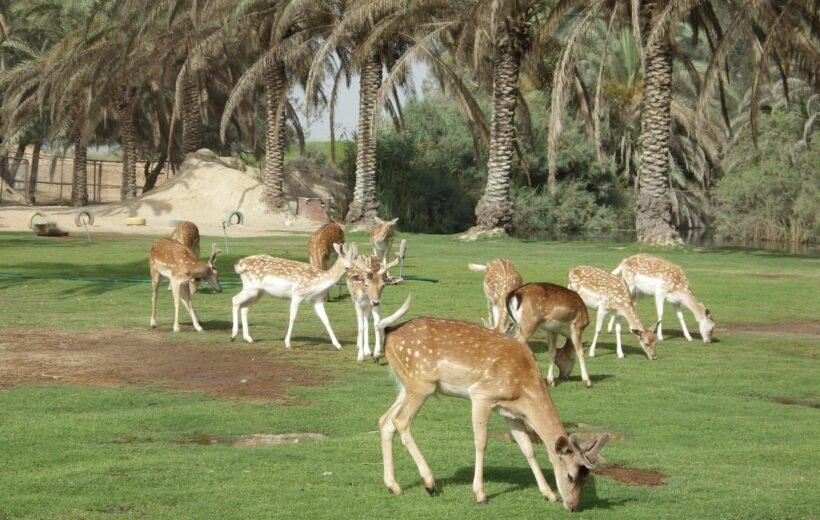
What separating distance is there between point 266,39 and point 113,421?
39.3m

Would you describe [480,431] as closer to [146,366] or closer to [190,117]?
[146,366]

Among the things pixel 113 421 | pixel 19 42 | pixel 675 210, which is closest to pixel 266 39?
pixel 19 42

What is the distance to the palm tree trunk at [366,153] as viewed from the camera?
4572 centimetres

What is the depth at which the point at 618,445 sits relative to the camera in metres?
11.2

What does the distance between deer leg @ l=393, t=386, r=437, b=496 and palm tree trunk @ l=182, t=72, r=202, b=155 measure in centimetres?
4577

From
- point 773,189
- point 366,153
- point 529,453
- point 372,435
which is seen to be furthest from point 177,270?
point 773,189

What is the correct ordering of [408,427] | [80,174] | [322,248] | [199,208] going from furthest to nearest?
1. [80,174]
2. [199,208]
3. [322,248]
4. [408,427]

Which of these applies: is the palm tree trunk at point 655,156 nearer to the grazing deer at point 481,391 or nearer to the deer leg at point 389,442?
the grazing deer at point 481,391

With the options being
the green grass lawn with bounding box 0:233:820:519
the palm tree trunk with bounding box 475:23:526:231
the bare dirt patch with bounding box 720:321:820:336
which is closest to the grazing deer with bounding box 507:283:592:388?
the green grass lawn with bounding box 0:233:820:519

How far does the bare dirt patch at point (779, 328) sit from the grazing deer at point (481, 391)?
12192mm

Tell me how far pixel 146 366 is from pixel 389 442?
7.15 metres

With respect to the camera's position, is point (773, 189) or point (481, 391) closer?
point (481, 391)

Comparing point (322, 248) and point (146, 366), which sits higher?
point (322, 248)

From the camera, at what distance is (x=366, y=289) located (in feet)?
51.4
